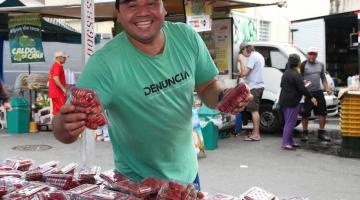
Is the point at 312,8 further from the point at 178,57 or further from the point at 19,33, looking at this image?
the point at 178,57

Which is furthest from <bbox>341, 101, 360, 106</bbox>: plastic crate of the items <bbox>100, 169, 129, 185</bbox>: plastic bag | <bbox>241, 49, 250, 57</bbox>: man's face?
<bbox>100, 169, 129, 185</bbox>: plastic bag

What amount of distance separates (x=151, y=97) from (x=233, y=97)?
1.25 feet

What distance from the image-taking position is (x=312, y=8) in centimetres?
2378

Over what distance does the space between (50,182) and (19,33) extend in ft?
34.0

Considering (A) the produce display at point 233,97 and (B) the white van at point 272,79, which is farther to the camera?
(B) the white van at point 272,79

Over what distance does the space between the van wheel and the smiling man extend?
9455 millimetres

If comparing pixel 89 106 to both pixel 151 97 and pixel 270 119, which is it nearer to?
pixel 151 97

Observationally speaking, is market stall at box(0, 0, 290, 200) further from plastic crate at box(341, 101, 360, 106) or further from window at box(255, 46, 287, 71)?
window at box(255, 46, 287, 71)

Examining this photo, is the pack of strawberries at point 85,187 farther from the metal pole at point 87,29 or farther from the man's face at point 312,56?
the man's face at point 312,56

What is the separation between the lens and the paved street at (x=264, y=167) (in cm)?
700

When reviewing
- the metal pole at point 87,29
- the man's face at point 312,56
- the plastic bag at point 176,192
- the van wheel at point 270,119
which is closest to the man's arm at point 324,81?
the man's face at point 312,56

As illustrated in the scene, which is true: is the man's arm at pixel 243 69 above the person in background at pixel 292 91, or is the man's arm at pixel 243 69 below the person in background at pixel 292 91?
A: above

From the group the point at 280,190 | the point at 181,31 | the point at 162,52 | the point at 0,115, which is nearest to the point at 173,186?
the point at 162,52

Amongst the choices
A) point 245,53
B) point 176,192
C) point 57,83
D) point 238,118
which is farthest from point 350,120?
point 176,192
